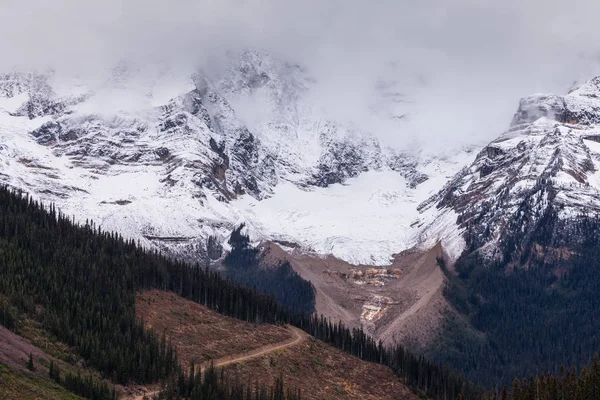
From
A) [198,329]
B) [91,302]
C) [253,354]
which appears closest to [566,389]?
[253,354]

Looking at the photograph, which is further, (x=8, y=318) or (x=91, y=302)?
(x=91, y=302)

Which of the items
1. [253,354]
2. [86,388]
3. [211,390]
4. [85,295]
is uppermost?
[85,295]

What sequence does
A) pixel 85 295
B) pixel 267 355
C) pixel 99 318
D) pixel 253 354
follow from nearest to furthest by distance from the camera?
pixel 99 318 → pixel 85 295 → pixel 267 355 → pixel 253 354

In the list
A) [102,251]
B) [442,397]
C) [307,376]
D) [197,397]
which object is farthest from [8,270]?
[442,397]

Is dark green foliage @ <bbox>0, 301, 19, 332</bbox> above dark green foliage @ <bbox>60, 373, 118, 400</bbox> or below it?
above

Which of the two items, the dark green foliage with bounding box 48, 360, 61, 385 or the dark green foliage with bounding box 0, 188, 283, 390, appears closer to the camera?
the dark green foliage with bounding box 48, 360, 61, 385

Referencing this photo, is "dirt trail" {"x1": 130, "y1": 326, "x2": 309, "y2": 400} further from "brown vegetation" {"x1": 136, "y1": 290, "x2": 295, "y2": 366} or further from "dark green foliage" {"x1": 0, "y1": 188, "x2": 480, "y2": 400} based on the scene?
"dark green foliage" {"x1": 0, "y1": 188, "x2": 480, "y2": 400}

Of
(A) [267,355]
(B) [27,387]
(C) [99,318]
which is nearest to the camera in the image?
(B) [27,387]

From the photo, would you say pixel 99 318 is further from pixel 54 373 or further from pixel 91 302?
pixel 54 373

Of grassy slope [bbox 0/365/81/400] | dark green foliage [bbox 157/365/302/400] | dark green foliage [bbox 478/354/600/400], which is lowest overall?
dark green foliage [bbox 157/365/302/400]

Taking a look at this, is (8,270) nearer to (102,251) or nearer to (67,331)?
(67,331)

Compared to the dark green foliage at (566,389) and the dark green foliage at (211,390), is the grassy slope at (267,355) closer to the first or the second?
the dark green foliage at (211,390)

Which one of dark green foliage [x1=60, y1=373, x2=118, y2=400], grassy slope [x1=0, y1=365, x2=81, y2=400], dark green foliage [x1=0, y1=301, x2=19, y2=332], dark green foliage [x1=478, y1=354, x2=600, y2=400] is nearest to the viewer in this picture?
grassy slope [x1=0, y1=365, x2=81, y2=400]

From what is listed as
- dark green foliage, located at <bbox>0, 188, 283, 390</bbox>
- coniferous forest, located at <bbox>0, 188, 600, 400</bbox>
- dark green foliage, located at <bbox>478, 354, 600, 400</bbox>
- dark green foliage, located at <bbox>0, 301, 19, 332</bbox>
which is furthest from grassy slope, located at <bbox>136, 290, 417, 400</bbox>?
dark green foliage, located at <bbox>0, 301, 19, 332</bbox>
